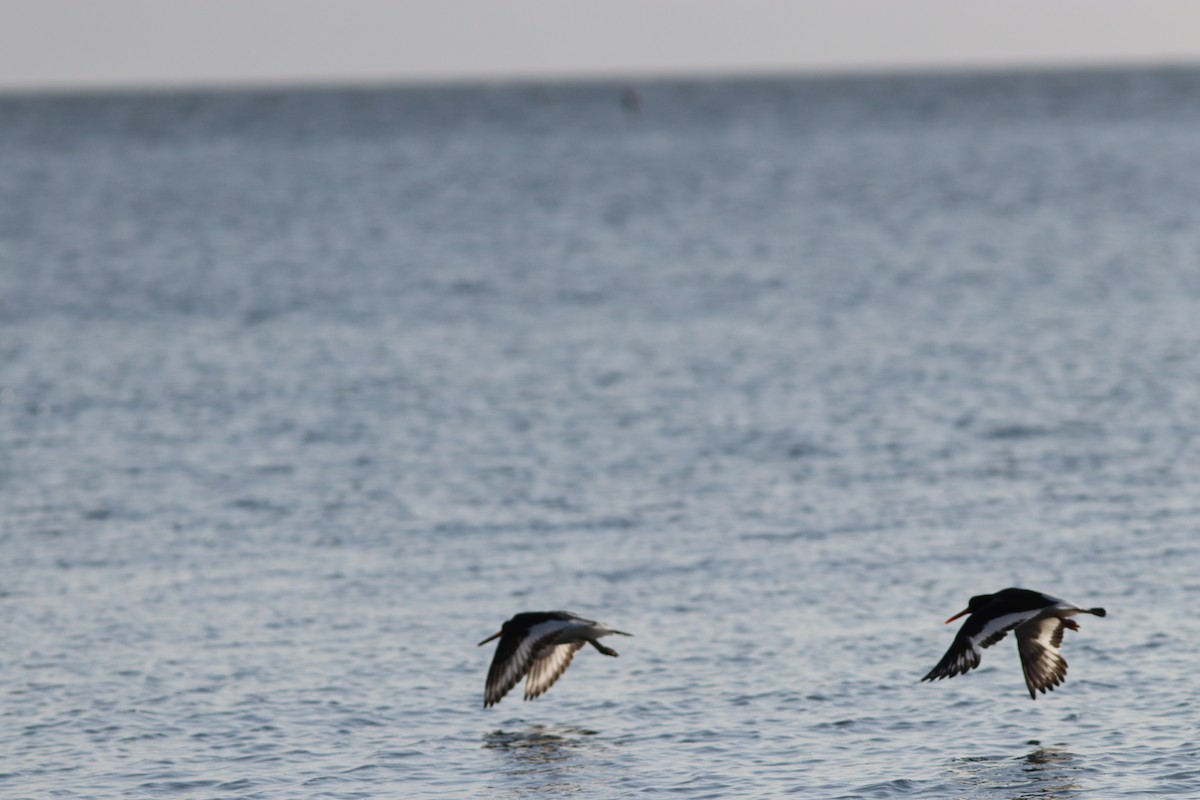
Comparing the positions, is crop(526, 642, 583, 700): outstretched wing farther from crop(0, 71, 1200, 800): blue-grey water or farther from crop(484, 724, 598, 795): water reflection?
crop(484, 724, 598, 795): water reflection

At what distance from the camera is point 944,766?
17.0 meters

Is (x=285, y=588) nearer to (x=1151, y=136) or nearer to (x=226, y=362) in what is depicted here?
(x=226, y=362)

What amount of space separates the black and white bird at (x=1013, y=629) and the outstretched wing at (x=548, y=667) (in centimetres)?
386

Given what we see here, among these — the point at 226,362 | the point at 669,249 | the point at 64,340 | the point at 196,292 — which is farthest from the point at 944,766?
the point at 669,249

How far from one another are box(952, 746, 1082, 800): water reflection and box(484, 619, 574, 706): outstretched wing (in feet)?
13.9

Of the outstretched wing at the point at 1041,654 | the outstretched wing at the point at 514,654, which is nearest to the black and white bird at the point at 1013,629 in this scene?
the outstretched wing at the point at 1041,654

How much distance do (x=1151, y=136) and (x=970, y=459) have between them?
121m

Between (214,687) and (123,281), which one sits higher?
(123,281)

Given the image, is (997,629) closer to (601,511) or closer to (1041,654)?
(1041,654)

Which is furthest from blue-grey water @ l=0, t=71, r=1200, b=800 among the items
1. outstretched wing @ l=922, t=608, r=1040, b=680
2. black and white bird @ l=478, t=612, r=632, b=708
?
outstretched wing @ l=922, t=608, r=1040, b=680

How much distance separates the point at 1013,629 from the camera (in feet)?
59.0

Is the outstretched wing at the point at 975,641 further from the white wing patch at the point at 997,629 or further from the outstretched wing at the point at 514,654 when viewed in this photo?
the outstretched wing at the point at 514,654

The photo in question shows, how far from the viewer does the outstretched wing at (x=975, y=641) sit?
17.7 meters

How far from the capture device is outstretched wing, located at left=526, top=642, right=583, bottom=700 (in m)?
19.2
